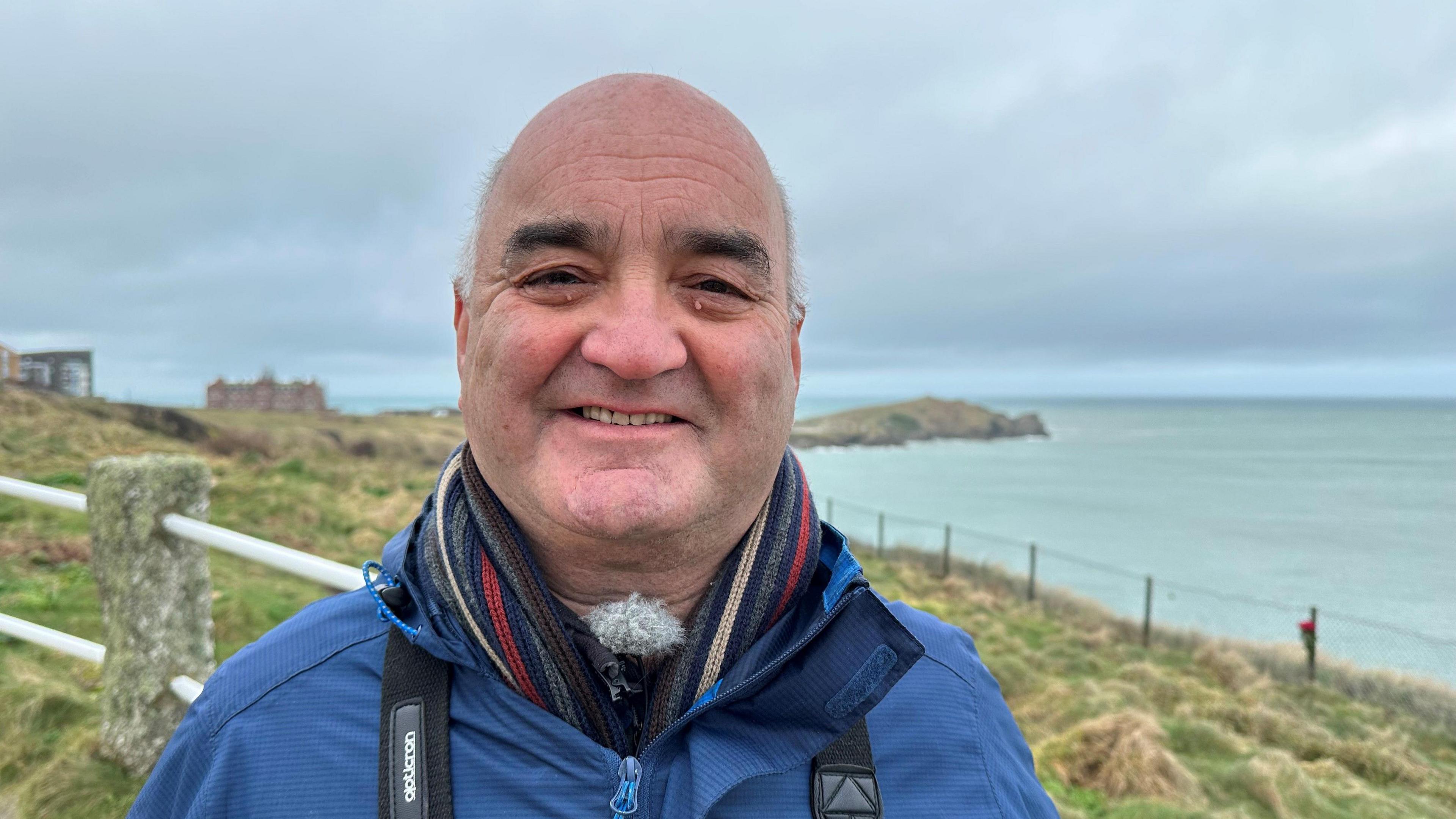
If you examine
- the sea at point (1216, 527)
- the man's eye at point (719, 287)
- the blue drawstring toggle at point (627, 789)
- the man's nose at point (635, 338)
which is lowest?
the sea at point (1216, 527)

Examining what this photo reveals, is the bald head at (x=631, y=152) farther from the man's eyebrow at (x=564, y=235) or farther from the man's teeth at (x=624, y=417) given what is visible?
the man's teeth at (x=624, y=417)

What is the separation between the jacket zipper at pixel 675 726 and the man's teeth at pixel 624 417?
1.42ft

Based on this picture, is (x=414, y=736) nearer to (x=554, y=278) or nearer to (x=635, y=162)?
(x=554, y=278)

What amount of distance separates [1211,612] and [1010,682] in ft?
52.3

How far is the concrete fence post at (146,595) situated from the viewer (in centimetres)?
235

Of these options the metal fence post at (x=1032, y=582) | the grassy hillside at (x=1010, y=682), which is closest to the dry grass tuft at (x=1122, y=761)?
the grassy hillside at (x=1010, y=682)

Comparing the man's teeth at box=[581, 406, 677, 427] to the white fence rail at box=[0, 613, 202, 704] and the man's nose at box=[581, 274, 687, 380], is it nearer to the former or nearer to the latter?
the man's nose at box=[581, 274, 687, 380]

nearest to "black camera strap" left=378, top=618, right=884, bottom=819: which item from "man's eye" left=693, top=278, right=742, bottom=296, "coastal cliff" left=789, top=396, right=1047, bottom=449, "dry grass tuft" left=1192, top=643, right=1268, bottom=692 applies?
"man's eye" left=693, top=278, right=742, bottom=296

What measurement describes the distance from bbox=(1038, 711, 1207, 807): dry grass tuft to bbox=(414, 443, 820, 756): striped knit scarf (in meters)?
4.89

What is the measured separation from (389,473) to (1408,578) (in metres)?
34.7

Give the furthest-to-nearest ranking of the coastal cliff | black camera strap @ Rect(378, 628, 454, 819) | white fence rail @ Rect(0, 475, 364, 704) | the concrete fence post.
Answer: the coastal cliff
the concrete fence post
white fence rail @ Rect(0, 475, 364, 704)
black camera strap @ Rect(378, 628, 454, 819)

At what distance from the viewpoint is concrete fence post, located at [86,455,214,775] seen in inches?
92.5

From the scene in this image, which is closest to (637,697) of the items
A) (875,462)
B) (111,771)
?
(111,771)

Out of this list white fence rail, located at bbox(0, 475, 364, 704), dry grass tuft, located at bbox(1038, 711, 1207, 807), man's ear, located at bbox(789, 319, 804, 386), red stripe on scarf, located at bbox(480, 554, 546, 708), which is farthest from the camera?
dry grass tuft, located at bbox(1038, 711, 1207, 807)
